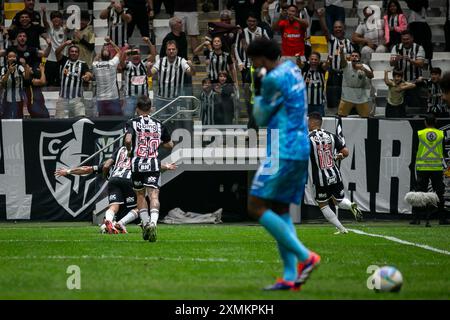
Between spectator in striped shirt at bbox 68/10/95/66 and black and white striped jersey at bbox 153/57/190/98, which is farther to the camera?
spectator in striped shirt at bbox 68/10/95/66

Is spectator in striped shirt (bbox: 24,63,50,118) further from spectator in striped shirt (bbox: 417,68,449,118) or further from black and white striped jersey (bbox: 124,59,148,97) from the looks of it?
spectator in striped shirt (bbox: 417,68,449,118)

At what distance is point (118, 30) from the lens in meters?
23.4

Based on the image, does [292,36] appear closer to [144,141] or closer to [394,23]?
[394,23]

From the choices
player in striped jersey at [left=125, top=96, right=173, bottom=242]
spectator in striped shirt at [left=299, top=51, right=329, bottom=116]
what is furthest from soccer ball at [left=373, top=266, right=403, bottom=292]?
spectator in striped shirt at [left=299, top=51, right=329, bottom=116]

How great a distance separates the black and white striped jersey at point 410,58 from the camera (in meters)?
22.4

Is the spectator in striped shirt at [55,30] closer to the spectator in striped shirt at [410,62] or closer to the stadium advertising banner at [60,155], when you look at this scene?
the stadium advertising banner at [60,155]

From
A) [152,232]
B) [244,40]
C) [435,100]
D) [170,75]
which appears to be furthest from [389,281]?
[244,40]

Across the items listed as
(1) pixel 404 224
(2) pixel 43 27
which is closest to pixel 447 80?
(1) pixel 404 224

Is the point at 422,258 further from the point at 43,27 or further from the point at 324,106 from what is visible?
the point at 43,27

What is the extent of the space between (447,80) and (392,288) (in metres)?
2.36

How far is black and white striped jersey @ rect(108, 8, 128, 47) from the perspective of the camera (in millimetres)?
23359

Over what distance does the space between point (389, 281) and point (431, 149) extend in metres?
12.1

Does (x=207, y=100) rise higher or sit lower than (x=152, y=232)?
higher

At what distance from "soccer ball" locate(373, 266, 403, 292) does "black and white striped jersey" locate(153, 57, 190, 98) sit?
11.4m
